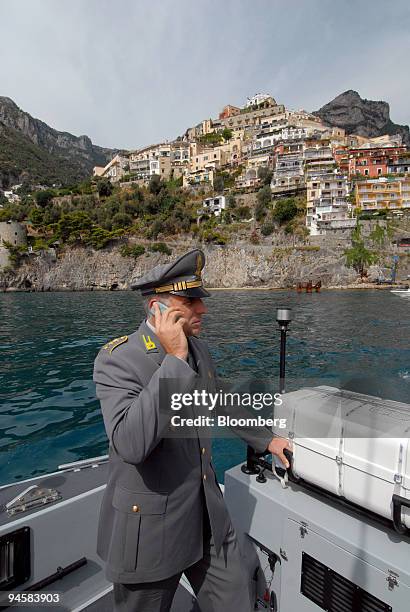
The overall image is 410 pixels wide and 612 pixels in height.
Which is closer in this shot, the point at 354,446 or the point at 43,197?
the point at 354,446

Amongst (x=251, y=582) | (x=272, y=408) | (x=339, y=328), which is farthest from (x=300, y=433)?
(x=339, y=328)

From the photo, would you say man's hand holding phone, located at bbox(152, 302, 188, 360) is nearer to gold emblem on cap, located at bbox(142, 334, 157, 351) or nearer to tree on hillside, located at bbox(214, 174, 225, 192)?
gold emblem on cap, located at bbox(142, 334, 157, 351)

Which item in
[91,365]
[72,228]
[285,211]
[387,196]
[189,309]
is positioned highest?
[387,196]

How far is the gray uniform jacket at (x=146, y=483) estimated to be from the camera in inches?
56.8

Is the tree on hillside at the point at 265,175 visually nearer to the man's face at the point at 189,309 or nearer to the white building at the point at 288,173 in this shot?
the white building at the point at 288,173

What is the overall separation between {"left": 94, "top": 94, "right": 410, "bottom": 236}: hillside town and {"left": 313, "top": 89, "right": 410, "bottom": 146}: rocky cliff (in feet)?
161

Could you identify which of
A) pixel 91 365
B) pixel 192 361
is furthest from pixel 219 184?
pixel 192 361

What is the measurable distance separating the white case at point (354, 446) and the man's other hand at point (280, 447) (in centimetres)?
5

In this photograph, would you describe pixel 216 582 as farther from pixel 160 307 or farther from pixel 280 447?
pixel 160 307

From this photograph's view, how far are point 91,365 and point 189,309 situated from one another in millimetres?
10468

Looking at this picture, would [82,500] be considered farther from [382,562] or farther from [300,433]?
[382,562]

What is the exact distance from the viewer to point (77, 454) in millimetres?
5824

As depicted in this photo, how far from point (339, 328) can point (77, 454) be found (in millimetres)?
16464

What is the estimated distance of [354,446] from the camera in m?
1.87
